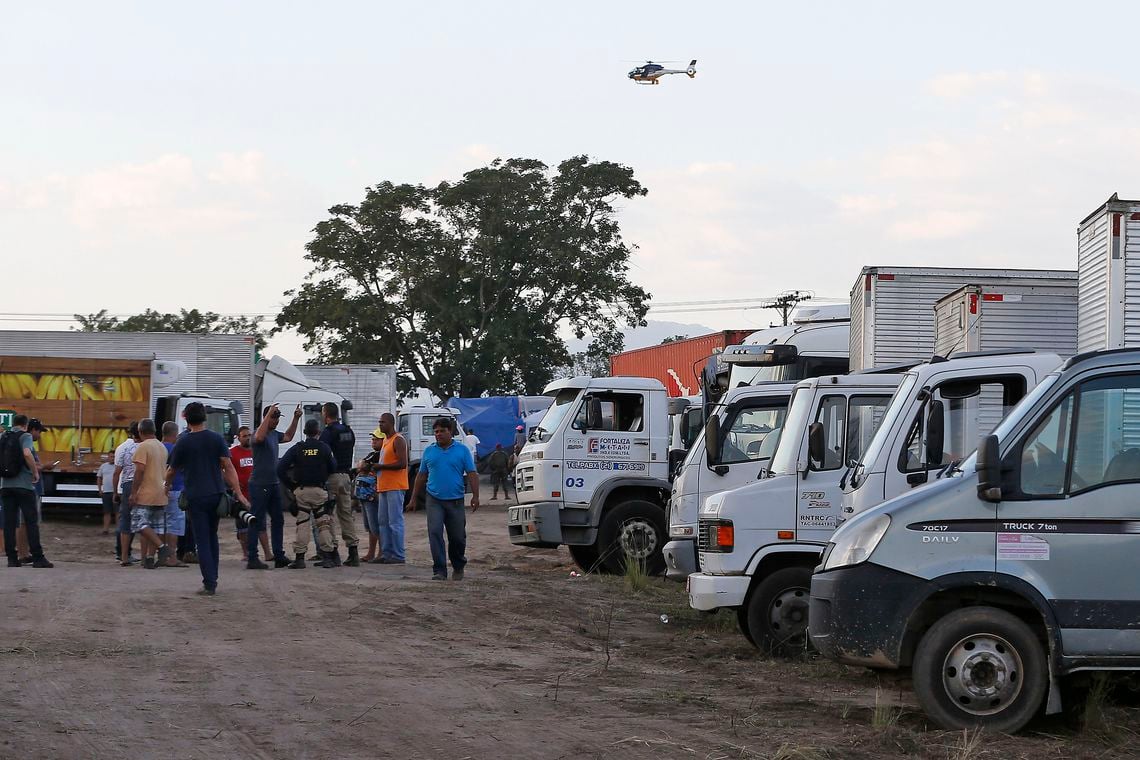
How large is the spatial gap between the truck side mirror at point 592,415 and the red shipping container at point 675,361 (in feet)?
36.0

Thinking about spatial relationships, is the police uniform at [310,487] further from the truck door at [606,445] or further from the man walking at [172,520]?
the truck door at [606,445]

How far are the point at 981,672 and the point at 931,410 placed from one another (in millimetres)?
2090

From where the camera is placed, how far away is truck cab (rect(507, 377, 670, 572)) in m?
18.0

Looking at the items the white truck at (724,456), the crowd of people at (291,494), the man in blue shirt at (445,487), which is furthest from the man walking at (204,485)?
the white truck at (724,456)

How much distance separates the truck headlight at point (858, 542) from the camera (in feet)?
25.9

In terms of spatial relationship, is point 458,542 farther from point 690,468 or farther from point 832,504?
point 832,504

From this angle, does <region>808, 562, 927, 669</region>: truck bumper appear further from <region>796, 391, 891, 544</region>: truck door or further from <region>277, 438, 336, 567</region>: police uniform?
<region>277, 438, 336, 567</region>: police uniform

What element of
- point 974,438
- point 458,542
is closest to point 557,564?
point 458,542

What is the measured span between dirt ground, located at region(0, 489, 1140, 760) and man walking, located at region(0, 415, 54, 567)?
73.3 inches

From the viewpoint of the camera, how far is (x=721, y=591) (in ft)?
35.7

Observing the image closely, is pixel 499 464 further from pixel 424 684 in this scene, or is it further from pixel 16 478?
pixel 424 684

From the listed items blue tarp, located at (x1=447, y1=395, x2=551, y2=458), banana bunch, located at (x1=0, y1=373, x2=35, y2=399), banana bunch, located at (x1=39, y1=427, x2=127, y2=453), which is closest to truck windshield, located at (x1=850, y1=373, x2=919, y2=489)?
banana bunch, located at (x1=39, y1=427, x2=127, y2=453)

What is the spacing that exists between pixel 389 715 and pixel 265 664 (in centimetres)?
204

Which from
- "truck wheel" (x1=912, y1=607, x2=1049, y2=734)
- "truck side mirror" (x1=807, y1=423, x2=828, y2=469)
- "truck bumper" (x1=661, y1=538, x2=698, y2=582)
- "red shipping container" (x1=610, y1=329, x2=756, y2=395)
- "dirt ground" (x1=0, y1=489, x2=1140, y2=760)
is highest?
"red shipping container" (x1=610, y1=329, x2=756, y2=395)
